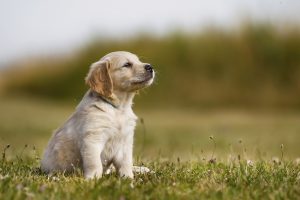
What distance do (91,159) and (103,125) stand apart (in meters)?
0.36

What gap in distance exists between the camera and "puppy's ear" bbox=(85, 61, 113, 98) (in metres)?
6.14

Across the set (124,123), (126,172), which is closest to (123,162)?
(126,172)

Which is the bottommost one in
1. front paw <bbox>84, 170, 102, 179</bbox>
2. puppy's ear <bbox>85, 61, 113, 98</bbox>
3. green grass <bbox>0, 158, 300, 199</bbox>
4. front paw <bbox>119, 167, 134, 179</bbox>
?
front paw <bbox>119, 167, 134, 179</bbox>

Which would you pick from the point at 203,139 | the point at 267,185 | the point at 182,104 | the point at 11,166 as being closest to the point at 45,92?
the point at 182,104

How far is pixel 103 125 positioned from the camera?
19.6 feet

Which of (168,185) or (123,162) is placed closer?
(168,185)

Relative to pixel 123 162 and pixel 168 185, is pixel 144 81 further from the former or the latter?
pixel 168 185

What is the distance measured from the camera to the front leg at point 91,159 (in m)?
5.79

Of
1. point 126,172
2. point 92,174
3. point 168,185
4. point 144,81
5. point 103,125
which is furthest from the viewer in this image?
point 144,81

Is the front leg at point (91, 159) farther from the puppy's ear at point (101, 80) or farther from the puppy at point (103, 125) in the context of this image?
the puppy's ear at point (101, 80)

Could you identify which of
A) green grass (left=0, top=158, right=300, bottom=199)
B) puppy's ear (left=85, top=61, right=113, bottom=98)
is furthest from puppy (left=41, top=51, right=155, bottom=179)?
Answer: green grass (left=0, top=158, right=300, bottom=199)

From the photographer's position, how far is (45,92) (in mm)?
24797

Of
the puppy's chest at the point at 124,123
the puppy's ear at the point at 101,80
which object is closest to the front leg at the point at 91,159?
the puppy's chest at the point at 124,123

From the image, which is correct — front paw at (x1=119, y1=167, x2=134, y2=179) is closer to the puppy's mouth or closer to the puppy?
the puppy
